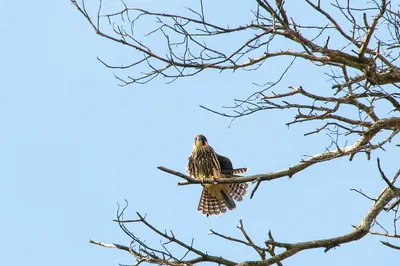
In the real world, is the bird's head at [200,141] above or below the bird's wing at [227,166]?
above

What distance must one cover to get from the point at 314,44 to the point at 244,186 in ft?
18.3

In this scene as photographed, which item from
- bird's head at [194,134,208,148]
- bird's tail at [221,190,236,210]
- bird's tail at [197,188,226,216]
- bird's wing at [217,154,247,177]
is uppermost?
bird's head at [194,134,208,148]

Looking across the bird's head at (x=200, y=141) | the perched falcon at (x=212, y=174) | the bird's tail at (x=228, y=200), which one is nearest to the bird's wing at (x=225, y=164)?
the perched falcon at (x=212, y=174)

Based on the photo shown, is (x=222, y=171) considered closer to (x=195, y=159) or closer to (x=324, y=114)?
(x=195, y=159)

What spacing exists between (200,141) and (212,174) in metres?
0.65

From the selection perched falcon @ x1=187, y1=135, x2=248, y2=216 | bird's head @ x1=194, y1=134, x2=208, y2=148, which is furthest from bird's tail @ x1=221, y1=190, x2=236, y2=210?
bird's head @ x1=194, y1=134, x2=208, y2=148

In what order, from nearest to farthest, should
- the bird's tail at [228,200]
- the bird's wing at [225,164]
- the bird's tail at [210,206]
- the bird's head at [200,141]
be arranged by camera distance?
the bird's tail at [228,200]
the bird's wing at [225,164]
the bird's head at [200,141]
the bird's tail at [210,206]

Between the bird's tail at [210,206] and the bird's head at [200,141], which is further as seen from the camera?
the bird's tail at [210,206]

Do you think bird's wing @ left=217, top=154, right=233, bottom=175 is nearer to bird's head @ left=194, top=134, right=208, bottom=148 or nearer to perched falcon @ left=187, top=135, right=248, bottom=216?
perched falcon @ left=187, top=135, right=248, bottom=216

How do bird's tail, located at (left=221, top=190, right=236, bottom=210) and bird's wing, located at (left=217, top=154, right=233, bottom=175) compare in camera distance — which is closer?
bird's tail, located at (left=221, top=190, right=236, bottom=210)

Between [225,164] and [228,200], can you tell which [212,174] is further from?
[228,200]

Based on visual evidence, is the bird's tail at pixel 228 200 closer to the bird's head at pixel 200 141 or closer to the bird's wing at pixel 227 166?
the bird's wing at pixel 227 166

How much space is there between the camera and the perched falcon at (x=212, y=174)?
899 centimetres

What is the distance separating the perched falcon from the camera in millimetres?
8992
